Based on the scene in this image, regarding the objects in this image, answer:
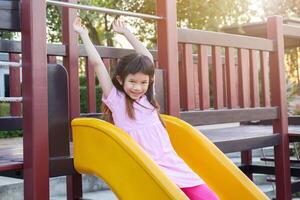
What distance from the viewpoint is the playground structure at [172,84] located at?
2.50 meters

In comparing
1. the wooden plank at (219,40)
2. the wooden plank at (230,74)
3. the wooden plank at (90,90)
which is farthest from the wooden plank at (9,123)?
the wooden plank at (230,74)

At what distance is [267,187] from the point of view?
6125mm

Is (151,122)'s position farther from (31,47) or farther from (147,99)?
(31,47)

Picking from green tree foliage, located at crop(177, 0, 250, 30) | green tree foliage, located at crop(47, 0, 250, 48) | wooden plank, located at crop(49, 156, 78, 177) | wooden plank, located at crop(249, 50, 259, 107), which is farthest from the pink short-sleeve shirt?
green tree foliage, located at crop(177, 0, 250, 30)

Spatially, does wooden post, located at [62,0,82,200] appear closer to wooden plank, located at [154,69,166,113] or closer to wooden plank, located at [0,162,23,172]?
wooden plank, located at [154,69,166,113]

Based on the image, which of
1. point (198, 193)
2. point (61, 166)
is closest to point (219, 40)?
point (198, 193)

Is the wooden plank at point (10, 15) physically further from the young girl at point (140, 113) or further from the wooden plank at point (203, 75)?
the wooden plank at point (203, 75)

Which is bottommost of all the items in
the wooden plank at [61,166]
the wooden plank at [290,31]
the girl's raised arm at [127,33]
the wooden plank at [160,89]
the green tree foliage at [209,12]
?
the wooden plank at [61,166]

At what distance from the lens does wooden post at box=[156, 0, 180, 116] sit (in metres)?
3.27

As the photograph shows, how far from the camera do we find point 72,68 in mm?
3332

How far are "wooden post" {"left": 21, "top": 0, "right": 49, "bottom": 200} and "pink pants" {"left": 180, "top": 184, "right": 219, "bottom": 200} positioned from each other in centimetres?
74

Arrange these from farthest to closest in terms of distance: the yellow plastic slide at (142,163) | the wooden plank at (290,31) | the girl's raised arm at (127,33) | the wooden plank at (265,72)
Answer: the wooden plank at (290,31), the wooden plank at (265,72), the girl's raised arm at (127,33), the yellow plastic slide at (142,163)

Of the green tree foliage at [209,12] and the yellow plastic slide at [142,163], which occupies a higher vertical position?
the green tree foliage at [209,12]

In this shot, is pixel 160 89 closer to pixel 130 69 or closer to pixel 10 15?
pixel 130 69
